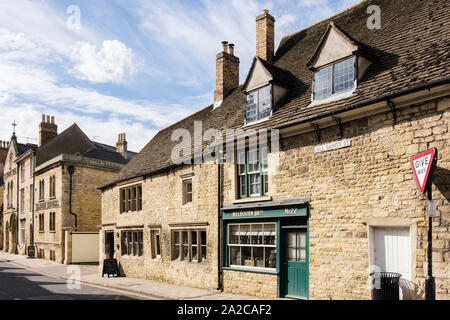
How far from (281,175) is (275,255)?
2.58 meters

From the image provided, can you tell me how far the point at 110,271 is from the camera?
21.0 m

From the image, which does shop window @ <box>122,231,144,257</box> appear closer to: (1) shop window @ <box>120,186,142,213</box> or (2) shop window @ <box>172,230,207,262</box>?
(1) shop window @ <box>120,186,142,213</box>

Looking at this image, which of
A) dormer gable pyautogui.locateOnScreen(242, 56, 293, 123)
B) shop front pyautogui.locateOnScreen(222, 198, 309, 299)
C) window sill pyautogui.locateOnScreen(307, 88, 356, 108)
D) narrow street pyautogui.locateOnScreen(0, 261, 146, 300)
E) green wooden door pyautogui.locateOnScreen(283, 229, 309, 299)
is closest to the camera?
window sill pyautogui.locateOnScreen(307, 88, 356, 108)

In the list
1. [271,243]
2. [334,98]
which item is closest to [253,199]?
[271,243]

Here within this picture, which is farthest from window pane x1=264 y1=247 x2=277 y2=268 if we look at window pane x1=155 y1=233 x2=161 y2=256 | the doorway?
the doorway

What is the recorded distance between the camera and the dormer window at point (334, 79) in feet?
39.6

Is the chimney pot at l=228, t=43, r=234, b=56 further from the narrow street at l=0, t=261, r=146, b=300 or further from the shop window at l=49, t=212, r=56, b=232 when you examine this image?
the shop window at l=49, t=212, r=56, b=232

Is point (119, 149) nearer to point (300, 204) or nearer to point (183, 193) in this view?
point (183, 193)

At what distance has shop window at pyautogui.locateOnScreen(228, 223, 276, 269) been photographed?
13.4 metres

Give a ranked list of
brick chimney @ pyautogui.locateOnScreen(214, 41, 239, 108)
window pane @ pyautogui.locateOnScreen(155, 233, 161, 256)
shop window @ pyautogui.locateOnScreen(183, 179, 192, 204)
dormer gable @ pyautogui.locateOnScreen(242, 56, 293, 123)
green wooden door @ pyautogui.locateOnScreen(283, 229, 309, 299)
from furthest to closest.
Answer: brick chimney @ pyautogui.locateOnScreen(214, 41, 239, 108), window pane @ pyautogui.locateOnScreen(155, 233, 161, 256), shop window @ pyautogui.locateOnScreen(183, 179, 192, 204), dormer gable @ pyautogui.locateOnScreen(242, 56, 293, 123), green wooden door @ pyautogui.locateOnScreen(283, 229, 309, 299)

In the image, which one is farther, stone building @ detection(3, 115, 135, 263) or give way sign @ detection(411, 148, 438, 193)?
stone building @ detection(3, 115, 135, 263)

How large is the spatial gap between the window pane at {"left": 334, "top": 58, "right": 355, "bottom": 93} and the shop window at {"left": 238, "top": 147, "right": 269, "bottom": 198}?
3105 mm
